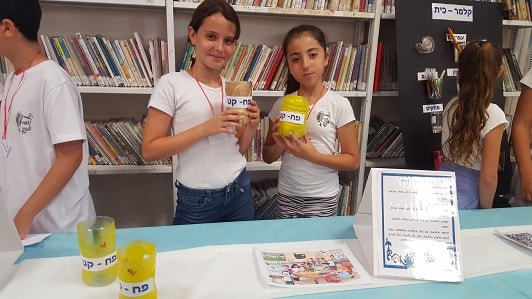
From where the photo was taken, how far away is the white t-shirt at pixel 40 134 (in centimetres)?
112

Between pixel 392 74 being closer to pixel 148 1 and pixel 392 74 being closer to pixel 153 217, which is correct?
pixel 148 1

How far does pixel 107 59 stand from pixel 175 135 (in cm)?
88

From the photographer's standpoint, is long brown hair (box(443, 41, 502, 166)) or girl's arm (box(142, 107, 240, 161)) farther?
long brown hair (box(443, 41, 502, 166))

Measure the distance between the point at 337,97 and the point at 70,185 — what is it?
110cm

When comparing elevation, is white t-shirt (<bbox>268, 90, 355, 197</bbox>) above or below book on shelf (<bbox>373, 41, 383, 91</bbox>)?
below

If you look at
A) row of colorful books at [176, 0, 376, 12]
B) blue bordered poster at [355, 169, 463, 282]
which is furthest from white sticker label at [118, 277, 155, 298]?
row of colorful books at [176, 0, 376, 12]

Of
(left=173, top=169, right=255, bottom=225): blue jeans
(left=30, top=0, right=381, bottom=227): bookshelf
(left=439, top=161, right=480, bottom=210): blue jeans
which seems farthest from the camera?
(left=30, top=0, right=381, bottom=227): bookshelf

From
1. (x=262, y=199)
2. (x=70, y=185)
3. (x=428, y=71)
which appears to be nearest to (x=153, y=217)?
(x=262, y=199)

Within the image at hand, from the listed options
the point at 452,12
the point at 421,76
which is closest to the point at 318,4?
the point at 421,76

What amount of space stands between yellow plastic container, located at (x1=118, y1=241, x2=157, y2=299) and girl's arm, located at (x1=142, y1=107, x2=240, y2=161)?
57 centimetres

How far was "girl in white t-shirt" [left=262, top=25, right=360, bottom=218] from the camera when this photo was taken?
1.50 meters

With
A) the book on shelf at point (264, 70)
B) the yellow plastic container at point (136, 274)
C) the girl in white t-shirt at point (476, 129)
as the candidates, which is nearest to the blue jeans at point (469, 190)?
the girl in white t-shirt at point (476, 129)

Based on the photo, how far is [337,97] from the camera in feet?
5.14

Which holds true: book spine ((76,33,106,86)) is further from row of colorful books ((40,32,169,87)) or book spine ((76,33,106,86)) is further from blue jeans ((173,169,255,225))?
blue jeans ((173,169,255,225))
